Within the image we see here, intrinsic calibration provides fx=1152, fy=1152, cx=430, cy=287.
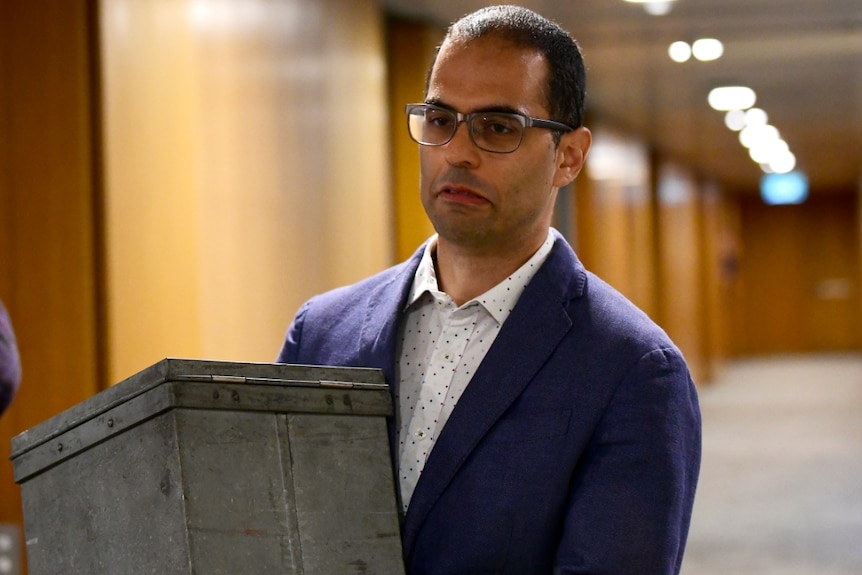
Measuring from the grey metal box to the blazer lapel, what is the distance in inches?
2.9

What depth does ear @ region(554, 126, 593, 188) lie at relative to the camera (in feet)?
5.43

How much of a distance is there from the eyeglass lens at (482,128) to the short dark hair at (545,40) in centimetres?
9

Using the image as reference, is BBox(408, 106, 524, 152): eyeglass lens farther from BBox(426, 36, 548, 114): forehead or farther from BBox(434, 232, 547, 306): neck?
BBox(434, 232, 547, 306): neck

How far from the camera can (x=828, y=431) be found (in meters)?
10.8

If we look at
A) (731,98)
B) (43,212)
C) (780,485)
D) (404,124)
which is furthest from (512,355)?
(731,98)

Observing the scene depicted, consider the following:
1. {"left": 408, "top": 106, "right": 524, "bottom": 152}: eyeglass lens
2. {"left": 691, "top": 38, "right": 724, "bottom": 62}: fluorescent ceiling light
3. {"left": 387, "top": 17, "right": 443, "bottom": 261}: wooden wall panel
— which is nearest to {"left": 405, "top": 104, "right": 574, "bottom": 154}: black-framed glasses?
{"left": 408, "top": 106, "right": 524, "bottom": 152}: eyeglass lens

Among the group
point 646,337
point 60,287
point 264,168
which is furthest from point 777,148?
point 646,337

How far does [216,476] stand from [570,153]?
0.75m

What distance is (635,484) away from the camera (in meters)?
1.40

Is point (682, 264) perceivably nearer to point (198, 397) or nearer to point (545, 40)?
point (545, 40)

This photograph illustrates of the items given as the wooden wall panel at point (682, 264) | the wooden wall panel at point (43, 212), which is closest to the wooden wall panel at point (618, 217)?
the wooden wall panel at point (682, 264)

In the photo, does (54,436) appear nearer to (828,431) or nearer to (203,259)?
(203,259)

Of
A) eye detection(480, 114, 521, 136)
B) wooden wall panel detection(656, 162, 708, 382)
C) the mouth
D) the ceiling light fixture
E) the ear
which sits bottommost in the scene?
wooden wall panel detection(656, 162, 708, 382)

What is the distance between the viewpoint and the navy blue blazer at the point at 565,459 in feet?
4.58
